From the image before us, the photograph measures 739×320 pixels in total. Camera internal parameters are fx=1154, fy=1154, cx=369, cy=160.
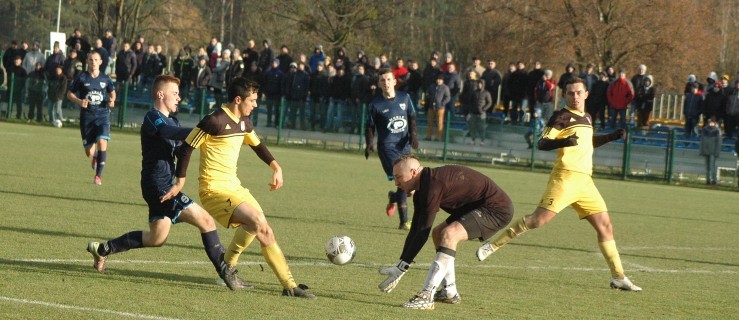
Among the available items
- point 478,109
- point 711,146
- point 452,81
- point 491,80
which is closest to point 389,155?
point 711,146

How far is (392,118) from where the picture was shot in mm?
14391

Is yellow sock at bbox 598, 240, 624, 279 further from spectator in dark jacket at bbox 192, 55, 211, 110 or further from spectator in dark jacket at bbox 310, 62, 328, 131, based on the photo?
spectator in dark jacket at bbox 192, 55, 211, 110

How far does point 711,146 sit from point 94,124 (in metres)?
15.6

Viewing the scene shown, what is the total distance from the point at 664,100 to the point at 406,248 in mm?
32419

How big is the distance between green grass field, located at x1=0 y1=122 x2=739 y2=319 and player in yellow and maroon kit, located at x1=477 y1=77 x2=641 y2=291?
0.46 m

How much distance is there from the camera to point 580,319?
857 cm

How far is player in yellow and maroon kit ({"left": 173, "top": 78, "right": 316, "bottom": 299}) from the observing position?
28.8 feet

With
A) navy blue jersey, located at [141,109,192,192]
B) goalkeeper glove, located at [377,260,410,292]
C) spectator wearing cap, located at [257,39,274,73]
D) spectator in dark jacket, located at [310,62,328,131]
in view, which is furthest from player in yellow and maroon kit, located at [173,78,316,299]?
spectator wearing cap, located at [257,39,274,73]

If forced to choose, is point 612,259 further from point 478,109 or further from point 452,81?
point 452,81

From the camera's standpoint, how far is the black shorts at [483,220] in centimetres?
892

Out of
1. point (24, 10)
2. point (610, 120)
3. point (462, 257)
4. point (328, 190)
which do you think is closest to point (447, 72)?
point (610, 120)

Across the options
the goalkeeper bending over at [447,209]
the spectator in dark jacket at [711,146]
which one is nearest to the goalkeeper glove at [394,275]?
the goalkeeper bending over at [447,209]

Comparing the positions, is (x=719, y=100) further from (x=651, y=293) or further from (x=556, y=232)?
(x=651, y=293)

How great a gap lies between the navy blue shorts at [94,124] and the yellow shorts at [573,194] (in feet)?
30.0
